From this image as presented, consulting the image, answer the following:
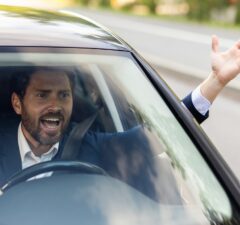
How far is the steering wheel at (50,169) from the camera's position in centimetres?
230

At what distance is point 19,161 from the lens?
8.57 ft

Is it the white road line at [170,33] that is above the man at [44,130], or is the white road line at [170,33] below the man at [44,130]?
below

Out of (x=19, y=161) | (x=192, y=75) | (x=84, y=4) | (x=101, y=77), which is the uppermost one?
(x=101, y=77)

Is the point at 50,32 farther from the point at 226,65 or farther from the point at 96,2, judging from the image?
the point at 96,2

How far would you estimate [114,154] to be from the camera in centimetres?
249

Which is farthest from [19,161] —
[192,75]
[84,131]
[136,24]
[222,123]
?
[136,24]

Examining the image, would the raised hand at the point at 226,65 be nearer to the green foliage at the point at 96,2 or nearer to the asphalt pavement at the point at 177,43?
the asphalt pavement at the point at 177,43

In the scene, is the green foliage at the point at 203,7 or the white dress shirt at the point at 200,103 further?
the green foliage at the point at 203,7

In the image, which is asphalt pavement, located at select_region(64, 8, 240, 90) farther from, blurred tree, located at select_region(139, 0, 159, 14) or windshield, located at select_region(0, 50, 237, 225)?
blurred tree, located at select_region(139, 0, 159, 14)

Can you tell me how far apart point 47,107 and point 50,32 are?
29cm

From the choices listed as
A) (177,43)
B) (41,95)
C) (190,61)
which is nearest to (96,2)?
(177,43)

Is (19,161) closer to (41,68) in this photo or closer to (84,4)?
(41,68)

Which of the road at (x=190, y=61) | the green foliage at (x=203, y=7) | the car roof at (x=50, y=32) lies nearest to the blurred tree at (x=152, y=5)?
the green foliage at (x=203, y=7)

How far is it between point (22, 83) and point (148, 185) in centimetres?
71
